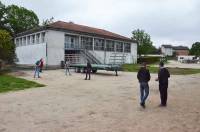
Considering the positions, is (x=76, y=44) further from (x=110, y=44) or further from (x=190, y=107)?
(x=190, y=107)

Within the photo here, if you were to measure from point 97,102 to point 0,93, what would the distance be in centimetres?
589

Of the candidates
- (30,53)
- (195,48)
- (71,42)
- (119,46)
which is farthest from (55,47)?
(195,48)

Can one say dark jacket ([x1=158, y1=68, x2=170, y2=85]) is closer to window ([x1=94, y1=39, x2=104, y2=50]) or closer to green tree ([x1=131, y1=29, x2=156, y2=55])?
window ([x1=94, y1=39, x2=104, y2=50])

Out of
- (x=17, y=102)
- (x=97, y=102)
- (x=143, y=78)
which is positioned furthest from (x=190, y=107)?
(x=17, y=102)

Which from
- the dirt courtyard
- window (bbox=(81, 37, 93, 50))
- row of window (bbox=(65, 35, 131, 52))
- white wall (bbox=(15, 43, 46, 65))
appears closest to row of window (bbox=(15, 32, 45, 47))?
white wall (bbox=(15, 43, 46, 65))

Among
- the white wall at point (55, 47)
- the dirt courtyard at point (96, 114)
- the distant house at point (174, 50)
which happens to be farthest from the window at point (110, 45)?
the distant house at point (174, 50)

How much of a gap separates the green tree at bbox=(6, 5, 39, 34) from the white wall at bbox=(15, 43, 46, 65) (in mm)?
14939

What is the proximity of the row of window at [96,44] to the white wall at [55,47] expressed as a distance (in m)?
1.44

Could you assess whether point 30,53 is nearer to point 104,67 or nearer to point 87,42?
point 87,42

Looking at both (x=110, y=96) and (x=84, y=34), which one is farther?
(x=84, y=34)

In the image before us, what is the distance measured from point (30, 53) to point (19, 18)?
23.8 m

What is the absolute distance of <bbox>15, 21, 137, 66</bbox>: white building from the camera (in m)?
38.8

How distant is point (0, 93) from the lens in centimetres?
1544

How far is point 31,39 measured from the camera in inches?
1729
